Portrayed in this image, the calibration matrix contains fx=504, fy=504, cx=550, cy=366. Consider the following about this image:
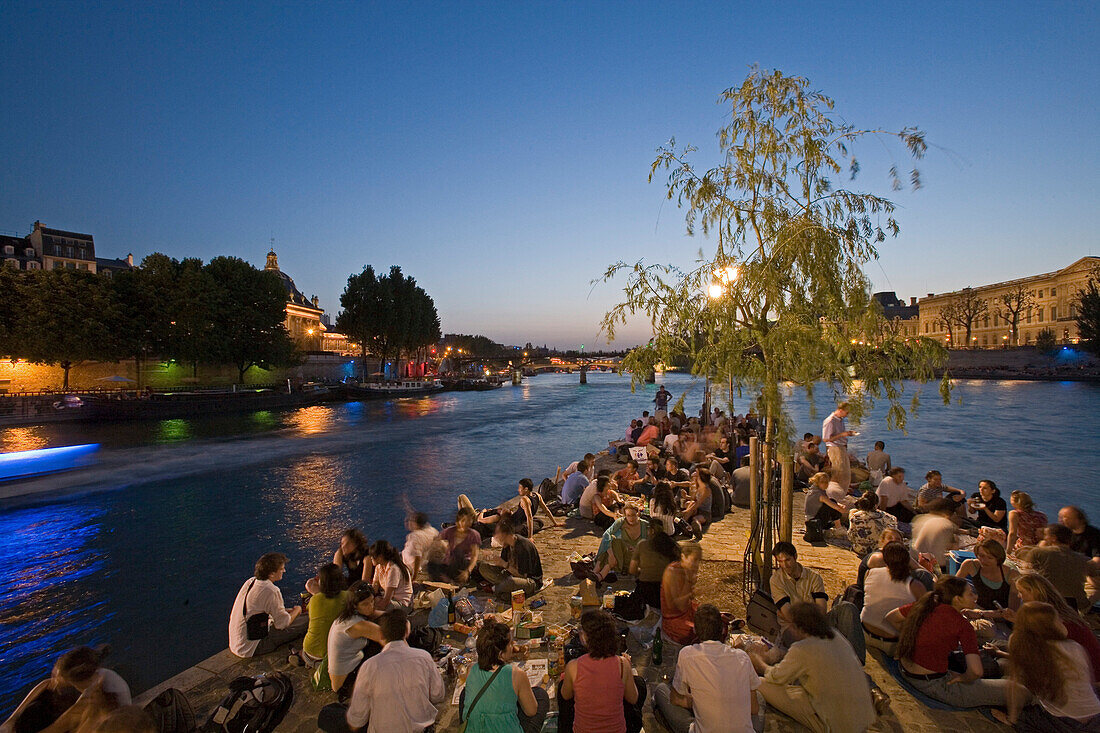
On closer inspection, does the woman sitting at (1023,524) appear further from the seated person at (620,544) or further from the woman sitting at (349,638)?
the woman sitting at (349,638)

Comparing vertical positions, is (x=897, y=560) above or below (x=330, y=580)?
above

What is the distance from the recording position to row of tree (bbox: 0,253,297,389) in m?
39.5

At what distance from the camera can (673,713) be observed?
3.76 meters

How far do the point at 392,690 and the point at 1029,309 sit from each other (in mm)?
122860

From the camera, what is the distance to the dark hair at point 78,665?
140 inches

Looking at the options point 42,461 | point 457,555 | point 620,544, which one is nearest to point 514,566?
point 457,555

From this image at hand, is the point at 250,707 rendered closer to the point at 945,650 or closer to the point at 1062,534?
the point at 945,650

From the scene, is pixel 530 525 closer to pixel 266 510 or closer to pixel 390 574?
pixel 390 574

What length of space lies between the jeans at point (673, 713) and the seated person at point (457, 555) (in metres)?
3.43

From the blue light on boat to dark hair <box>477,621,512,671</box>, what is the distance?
26.8 meters

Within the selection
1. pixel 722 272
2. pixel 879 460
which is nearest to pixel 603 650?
pixel 722 272

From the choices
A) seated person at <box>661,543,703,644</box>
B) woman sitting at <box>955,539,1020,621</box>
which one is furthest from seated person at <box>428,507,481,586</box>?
woman sitting at <box>955,539,1020,621</box>

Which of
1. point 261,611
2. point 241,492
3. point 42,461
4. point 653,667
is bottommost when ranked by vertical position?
point 241,492

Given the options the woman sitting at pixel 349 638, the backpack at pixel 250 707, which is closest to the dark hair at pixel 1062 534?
the woman sitting at pixel 349 638
